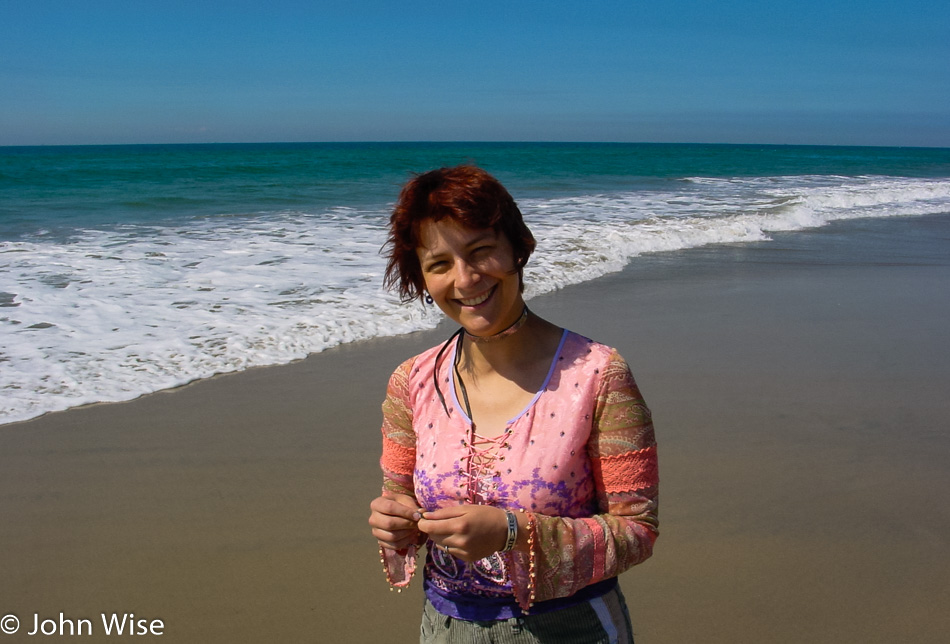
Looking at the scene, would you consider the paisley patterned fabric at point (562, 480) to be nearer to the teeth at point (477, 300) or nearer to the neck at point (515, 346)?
the neck at point (515, 346)

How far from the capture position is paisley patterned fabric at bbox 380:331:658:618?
155 cm

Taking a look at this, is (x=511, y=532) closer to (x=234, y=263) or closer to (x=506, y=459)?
(x=506, y=459)

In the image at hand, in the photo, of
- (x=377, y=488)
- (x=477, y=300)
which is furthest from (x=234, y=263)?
(x=477, y=300)

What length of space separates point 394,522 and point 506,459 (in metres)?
0.27

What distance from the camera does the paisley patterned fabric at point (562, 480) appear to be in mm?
1553

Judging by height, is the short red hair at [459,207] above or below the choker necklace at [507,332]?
above

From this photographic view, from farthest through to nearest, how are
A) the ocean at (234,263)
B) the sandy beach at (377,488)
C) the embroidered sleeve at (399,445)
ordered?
1. the ocean at (234,263)
2. the sandy beach at (377,488)
3. the embroidered sleeve at (399,445)

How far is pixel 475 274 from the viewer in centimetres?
170

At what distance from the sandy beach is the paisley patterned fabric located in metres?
1.54

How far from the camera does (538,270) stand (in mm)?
9820

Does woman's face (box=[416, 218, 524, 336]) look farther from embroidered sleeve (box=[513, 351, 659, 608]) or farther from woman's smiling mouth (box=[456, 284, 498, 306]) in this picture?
embroidered sleeve (box=[513, 351, 659, 608])

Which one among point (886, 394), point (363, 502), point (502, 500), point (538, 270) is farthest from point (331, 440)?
point (538, 270)

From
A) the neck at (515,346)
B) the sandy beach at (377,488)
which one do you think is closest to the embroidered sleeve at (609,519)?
the neck at (515,346)

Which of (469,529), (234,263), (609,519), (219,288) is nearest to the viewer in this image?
(469,529)
